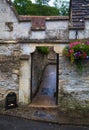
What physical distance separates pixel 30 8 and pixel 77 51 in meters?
22.0

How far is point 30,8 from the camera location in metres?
31.9

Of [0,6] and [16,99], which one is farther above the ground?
[0,6]

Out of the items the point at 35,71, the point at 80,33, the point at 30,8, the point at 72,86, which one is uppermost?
the point at 30,8

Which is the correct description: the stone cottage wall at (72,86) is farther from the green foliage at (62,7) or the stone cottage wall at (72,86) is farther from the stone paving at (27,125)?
the green foliage at (62,7)

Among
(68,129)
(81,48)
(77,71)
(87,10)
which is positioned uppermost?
(87,10)

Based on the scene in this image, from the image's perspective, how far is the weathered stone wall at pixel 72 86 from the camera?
37.5 ft

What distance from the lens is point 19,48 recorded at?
11.9 m

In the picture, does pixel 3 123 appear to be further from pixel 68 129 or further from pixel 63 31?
pixel 63 31

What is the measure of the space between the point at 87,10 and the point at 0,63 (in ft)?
14.0

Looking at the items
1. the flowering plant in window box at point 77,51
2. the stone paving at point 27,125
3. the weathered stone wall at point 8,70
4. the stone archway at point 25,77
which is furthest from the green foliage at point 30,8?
the stone paving at point 27,125

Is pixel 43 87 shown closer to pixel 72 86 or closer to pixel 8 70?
pixel 8 70

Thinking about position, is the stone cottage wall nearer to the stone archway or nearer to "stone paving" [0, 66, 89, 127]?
"stone paving" [0, 66, 89, 127]

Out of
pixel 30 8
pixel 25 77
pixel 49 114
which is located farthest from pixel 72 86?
pixel 30 8

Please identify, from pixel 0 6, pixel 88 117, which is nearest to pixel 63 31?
pixel 0 6
